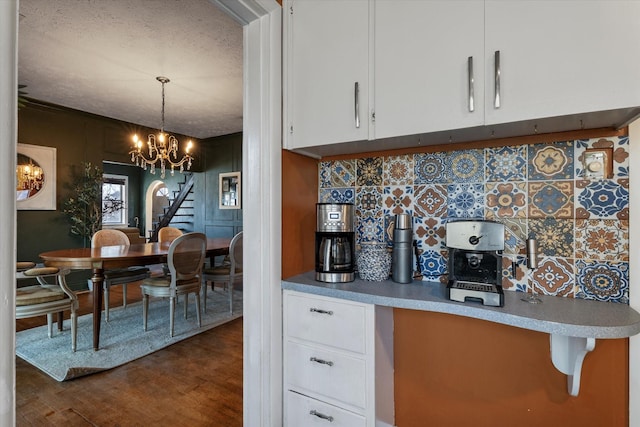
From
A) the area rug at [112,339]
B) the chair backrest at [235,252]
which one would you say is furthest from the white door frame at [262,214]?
the chair backrest at [235,252]

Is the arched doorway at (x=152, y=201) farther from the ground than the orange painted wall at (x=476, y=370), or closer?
farther from the ground

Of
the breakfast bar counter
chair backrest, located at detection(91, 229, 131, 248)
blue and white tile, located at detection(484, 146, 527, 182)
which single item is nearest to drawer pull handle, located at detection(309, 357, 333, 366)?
the breakfast bar counter

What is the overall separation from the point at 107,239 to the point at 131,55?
224 centimetres

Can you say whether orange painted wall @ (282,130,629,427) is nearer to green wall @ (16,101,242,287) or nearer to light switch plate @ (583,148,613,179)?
light switch plate @ (583,148,613,179)

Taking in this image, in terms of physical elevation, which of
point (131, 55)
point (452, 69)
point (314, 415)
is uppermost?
point (131, 55)

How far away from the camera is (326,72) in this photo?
1.44m

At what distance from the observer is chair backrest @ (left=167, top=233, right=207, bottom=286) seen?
122 inches

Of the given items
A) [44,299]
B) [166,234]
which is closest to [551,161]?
[44,299]

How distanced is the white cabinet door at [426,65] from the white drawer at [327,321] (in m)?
0.75

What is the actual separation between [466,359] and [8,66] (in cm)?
182

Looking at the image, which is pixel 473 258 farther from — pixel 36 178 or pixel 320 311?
pixel 36 178

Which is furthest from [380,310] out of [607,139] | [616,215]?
[607,139]

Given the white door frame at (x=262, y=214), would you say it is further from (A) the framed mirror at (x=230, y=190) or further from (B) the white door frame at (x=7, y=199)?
(A) the framed mirror at (x=230, y=190)

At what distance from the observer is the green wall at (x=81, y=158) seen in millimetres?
4406
